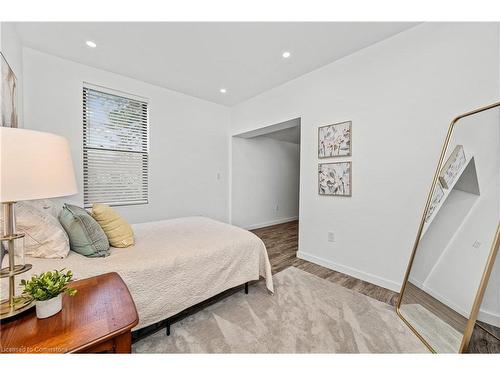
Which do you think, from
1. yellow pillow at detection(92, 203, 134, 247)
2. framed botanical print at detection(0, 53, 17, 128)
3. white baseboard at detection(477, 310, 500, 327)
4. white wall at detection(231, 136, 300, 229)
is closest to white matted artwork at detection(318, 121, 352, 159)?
white baseboard at detection(477, 310, 500, 327)

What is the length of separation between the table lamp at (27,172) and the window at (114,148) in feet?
7.35

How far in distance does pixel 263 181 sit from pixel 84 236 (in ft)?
12.4

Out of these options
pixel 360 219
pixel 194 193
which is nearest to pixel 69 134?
pixel 194 193

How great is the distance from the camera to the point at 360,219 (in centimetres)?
235

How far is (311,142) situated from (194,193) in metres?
2.24

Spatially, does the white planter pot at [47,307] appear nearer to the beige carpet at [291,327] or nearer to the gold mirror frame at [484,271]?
the beige carpet at [291,327]

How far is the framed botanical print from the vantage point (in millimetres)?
1513

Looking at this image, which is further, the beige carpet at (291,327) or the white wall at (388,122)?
the white wall at (388,122)

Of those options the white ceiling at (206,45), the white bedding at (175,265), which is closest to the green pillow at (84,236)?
the white bedding at (175,265)

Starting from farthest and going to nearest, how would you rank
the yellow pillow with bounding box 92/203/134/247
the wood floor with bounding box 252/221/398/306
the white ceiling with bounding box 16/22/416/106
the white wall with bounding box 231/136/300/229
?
the white wall with bounding box 231/136/300/229 → the wood floor with bounding box 252/221/398/306 → the white ceiling with bounding box 16/22/416/106 → the yellow pillow with bounding box 92/203/134/247

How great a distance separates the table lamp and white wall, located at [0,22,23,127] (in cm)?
173

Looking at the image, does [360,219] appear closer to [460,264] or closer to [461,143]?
[460,264]

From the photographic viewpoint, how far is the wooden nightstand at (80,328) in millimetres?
680

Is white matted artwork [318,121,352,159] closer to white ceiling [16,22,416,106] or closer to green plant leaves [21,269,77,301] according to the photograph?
white ceiling [16,22,416,106]
